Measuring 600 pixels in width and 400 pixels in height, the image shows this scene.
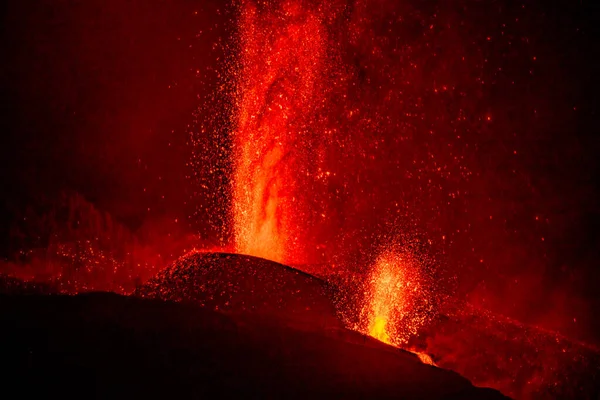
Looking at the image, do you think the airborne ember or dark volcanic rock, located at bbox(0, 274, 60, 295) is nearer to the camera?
dark volcanic rock, located at bbox(0, 274, 60, 295)

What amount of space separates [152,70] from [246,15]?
2.14m

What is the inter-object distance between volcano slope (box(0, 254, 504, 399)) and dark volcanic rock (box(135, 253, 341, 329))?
43.5 inches

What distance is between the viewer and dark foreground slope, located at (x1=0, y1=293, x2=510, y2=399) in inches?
95.6

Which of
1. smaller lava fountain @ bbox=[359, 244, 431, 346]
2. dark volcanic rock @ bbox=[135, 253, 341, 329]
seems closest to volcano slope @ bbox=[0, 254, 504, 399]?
dark volcanic rock @ bbox=[135, 253, 341, 329]

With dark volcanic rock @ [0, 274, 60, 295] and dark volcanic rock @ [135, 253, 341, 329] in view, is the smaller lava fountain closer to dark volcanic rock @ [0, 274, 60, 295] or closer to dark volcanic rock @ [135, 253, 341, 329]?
dark volcanic rock @ [135, 253, 341, 329]

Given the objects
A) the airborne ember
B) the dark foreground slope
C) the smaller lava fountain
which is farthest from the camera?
the airborne ember

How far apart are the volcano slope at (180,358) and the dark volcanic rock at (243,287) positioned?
111cm

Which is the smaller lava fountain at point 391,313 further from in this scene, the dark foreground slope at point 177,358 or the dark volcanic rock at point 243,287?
the dark foreground slope at point 177,358

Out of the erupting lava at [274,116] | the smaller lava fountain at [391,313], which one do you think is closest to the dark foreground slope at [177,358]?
the smaller lava fountain at [391,313]

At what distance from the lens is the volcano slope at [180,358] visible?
7.97ft

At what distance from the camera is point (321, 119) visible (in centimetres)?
1025

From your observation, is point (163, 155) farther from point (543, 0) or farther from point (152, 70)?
point (543, 0)

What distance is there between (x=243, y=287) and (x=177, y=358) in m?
2.03

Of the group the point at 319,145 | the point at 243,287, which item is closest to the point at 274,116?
the point at 319,145
